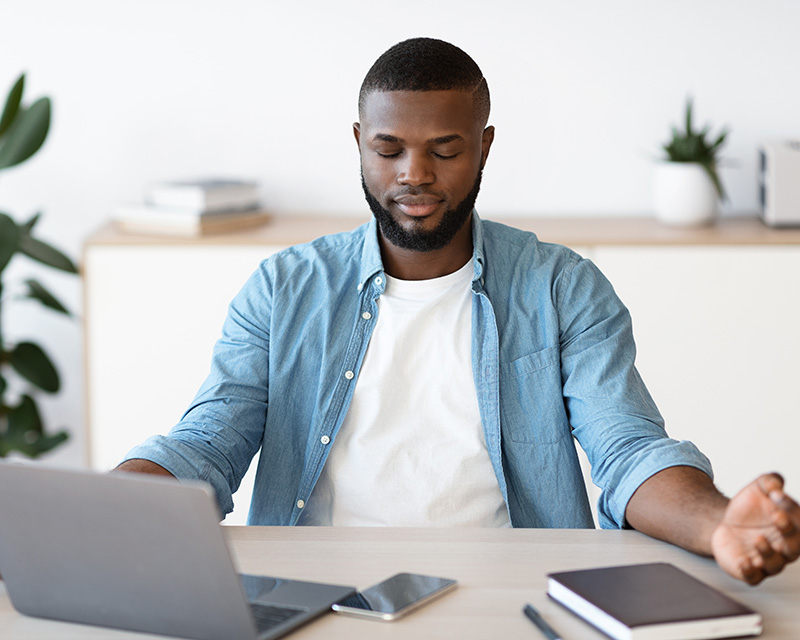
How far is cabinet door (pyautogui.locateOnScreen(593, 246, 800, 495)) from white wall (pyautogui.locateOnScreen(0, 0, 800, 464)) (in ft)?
1.34

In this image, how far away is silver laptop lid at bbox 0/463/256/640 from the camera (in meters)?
0.88

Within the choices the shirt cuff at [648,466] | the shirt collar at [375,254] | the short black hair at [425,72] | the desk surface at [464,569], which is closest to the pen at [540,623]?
the desk surface at [464,569]

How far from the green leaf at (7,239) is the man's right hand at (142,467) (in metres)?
1.34

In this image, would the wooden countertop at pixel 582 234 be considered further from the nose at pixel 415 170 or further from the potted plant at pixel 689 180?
the nose at pixel 415 170

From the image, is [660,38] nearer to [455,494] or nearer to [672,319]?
[672,319]

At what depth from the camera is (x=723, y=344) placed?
2.59 m

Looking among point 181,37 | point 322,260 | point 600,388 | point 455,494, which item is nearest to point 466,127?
point 322,260

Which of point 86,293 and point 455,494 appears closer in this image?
point 455,494

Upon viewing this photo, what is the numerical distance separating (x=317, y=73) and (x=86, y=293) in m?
0.89

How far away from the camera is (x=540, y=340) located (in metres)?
1.55

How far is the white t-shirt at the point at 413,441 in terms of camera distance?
1.51 m

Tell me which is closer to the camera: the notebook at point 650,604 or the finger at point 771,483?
the notebook at point 650,604

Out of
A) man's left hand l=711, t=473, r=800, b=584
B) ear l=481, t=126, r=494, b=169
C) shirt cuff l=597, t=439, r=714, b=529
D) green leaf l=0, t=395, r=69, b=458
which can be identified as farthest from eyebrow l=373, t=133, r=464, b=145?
green leaf l=0, t=395, r=69, b=458

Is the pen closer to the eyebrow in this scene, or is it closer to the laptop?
the laptop
